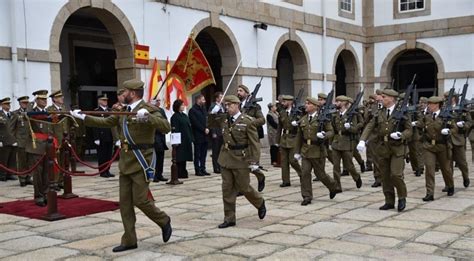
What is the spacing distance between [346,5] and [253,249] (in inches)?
726

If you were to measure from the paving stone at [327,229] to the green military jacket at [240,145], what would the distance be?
40.2 inches

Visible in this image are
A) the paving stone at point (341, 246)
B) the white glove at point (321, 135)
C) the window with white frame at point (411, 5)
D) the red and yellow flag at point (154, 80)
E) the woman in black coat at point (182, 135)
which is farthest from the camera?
the window with white frame at point (411, 5)

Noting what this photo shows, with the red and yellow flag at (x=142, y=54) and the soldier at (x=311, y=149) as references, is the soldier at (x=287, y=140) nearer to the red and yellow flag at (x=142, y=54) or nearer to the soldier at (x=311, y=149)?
the soldier at (x=311, y=149)

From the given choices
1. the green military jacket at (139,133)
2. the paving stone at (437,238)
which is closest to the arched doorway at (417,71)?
the paving stone at (437,238)

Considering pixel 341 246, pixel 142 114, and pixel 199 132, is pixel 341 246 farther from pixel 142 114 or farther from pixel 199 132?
pixel 199 132

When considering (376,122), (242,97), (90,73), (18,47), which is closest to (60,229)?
(242,97)

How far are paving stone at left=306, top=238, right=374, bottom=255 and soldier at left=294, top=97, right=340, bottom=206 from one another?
2.17 meters

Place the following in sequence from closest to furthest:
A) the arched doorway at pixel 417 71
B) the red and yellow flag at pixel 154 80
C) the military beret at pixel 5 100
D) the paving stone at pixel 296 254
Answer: the paving stone at pixel 296 254 → the military beret at pixel 5 100 → the red and yellow flag at pixel 154 80 → the arched doorway at pixel 417 71

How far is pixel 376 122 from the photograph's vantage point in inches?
292

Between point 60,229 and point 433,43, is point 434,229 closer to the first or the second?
point 60,229

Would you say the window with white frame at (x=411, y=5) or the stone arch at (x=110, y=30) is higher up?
the window with white frame at (x=411, y=5)

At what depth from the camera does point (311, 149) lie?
25.5ft

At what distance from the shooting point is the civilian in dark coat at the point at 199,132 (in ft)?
38.0

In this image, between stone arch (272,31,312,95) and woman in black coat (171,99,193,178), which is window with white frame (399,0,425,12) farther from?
woman in black coat (171,99,193,178)
